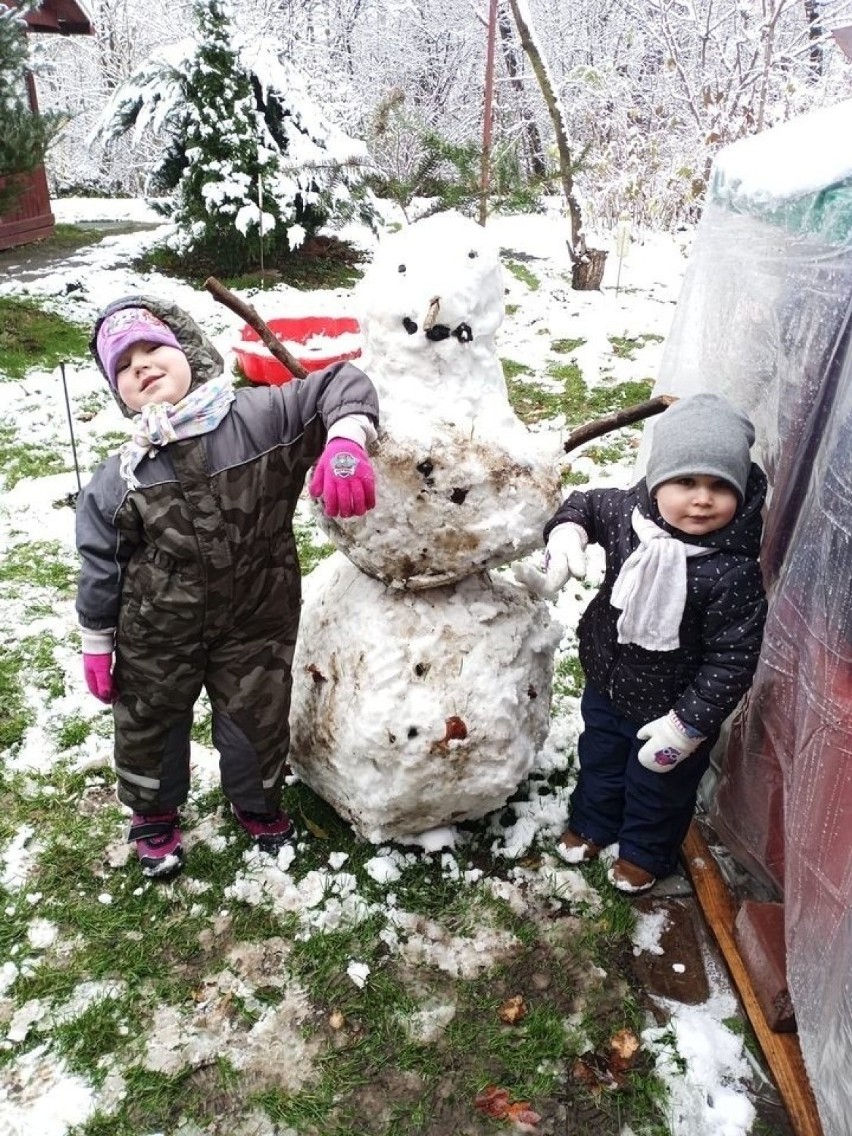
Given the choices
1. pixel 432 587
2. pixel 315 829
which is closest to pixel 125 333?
pixel 432 587

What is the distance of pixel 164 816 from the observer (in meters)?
2.18

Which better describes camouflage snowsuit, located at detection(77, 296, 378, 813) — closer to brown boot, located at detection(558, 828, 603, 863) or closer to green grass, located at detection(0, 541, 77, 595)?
brown boot, located at detection(558, 828, 603, 863)

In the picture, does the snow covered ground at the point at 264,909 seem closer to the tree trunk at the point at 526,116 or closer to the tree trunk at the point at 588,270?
the tree trunk at the point at 588,270

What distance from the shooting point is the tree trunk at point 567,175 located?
7.16 meters

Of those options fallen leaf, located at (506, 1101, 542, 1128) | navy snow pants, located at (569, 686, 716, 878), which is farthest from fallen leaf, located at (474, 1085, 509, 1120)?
navy snow pants, located at (569, 686, 716, 878)

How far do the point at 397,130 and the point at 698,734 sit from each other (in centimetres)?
744

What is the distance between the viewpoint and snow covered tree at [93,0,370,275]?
7664 mm

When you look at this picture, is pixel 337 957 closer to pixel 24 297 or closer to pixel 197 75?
pixel 24 297

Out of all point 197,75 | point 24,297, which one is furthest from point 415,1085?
point 197,75

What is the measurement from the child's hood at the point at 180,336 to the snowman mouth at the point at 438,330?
454 millimetres

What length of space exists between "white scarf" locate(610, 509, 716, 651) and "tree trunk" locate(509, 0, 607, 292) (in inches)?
226

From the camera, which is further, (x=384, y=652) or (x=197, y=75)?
(x=197, y=75)

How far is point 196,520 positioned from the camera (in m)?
1.77

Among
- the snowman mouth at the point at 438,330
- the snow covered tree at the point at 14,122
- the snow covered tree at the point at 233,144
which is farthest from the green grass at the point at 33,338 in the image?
the snowman mouth at the point at 438,330
